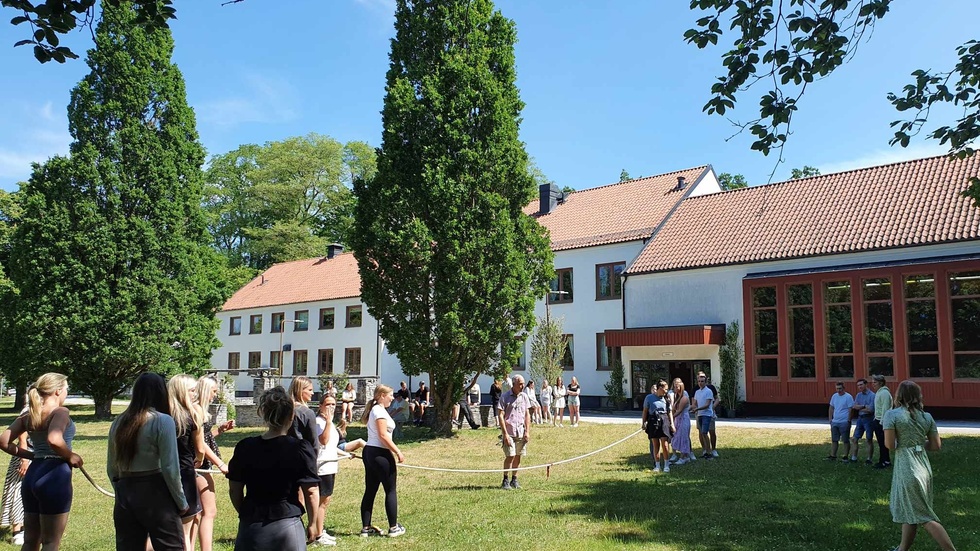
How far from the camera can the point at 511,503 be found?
10.5 metres

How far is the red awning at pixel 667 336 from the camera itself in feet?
89.3

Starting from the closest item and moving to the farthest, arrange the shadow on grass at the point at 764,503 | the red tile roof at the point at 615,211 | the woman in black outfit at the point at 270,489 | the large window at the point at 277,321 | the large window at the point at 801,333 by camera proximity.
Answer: the woman in black outfit at the point at 270,489, the shadow on grass at the point at 764,503, the large window at the point at 801,333, the red tile roof at the point at 615,211, the large window at the point at 277,321

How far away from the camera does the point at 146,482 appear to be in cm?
489

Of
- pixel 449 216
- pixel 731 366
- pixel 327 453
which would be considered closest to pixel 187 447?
pixel 327 453

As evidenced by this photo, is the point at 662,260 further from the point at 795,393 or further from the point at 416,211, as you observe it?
the point at 416,211

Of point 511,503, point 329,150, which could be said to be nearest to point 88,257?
point 511,503

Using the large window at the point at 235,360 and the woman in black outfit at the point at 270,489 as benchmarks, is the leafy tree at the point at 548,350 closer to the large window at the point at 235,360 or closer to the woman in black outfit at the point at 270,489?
the woman in black outfit at the point at 270,489

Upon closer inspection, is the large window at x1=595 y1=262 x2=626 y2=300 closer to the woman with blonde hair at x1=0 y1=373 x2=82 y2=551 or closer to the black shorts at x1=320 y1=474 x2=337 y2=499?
the black shorts at x1=320 y1=474 x2=337 y2=499

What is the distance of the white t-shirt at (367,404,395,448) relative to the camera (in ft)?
27.4

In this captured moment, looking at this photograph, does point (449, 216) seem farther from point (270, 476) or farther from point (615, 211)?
point (615, 211)

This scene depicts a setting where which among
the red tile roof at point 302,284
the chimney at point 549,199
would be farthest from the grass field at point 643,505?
the red tile roof at point 302,284

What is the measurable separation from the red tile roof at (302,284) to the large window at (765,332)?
Answer: 2341 cm

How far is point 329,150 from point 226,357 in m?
17.1

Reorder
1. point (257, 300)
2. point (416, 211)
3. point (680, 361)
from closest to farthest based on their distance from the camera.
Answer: point (416, 211) → point (680, 361) → point (257, 300)
